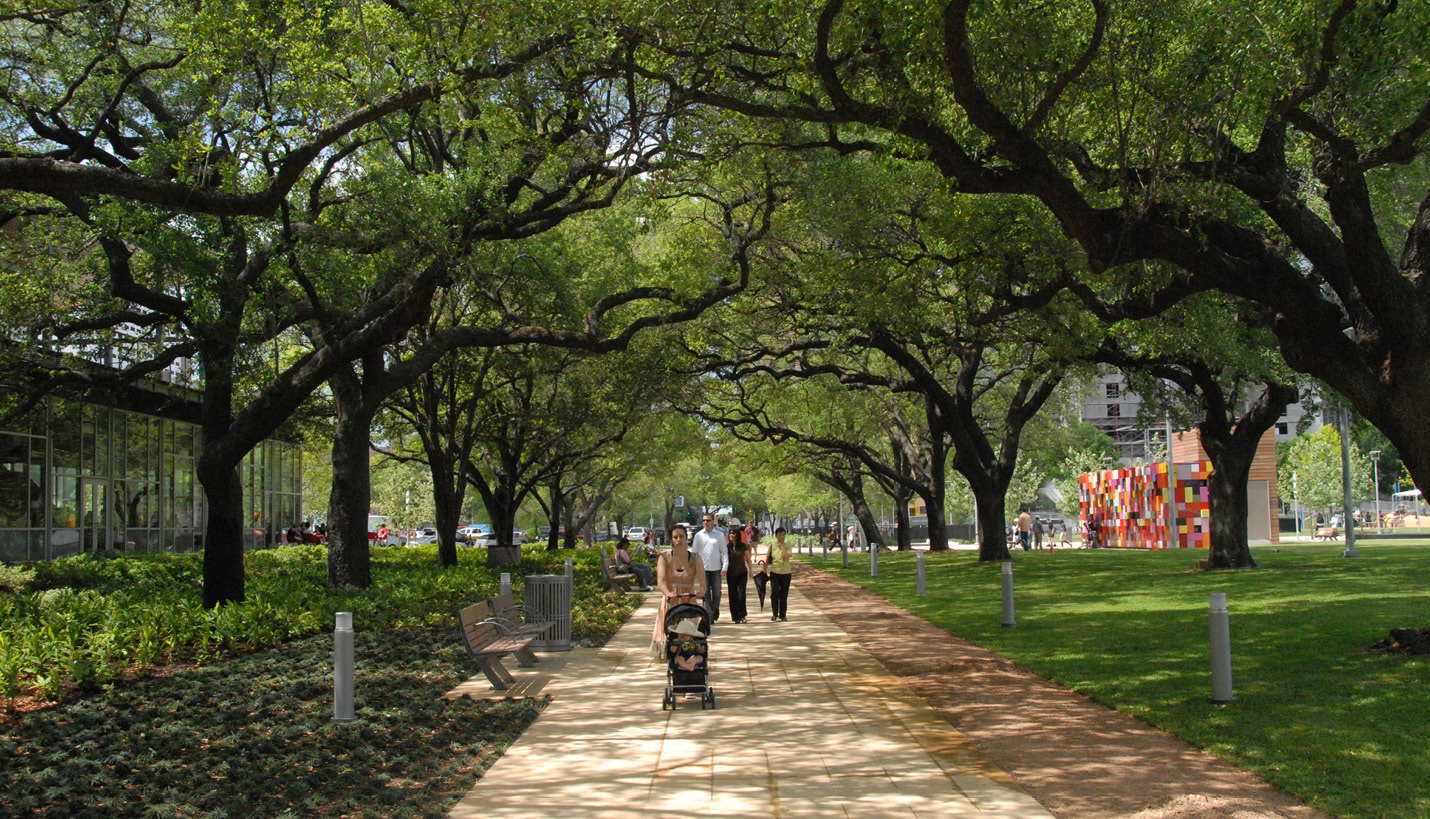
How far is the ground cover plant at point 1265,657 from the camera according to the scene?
7520 millimetres

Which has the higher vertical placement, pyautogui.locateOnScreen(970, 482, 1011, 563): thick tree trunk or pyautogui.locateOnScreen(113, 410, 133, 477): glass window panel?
pyautogui.locateOnScreen(113, 410, 133, 477): glass window panel

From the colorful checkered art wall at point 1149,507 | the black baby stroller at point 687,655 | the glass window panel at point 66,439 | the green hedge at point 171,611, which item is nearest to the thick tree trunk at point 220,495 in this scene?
the green hedge at point 171,611

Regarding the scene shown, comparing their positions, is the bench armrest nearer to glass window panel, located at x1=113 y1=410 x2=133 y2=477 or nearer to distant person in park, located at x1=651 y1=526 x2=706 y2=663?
distant person in park, located at x1=651 y1=526 x2=706 y2=663

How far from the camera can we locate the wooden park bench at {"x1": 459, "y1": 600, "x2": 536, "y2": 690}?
35.2 feet

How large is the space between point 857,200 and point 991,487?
14850mm

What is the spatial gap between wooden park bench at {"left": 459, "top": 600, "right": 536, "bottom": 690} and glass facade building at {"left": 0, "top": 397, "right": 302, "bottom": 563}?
14.5 m

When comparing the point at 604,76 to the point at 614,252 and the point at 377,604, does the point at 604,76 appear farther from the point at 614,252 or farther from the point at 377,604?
the point at 614,252

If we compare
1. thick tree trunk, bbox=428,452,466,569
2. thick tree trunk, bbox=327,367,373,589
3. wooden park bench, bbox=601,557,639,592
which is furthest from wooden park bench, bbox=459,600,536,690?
thick tree trunk, bbox=428,452,466,569

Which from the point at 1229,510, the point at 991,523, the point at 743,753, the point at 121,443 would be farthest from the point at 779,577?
the point at 121,443

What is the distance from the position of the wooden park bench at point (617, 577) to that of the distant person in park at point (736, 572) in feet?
21.1

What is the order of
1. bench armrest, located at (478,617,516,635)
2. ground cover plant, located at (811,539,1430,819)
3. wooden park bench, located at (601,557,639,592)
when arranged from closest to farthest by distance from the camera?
ground cover plant, located at (811,539,1430,819), bench armrest, located at (478,617,516,635), wooden park bench, located at (601,557,639,592)

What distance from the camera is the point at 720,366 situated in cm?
2838

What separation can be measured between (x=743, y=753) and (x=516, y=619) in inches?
235

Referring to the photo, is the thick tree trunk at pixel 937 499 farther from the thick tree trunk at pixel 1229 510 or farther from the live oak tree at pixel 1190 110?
the live oak tree at pixel 1190 110
